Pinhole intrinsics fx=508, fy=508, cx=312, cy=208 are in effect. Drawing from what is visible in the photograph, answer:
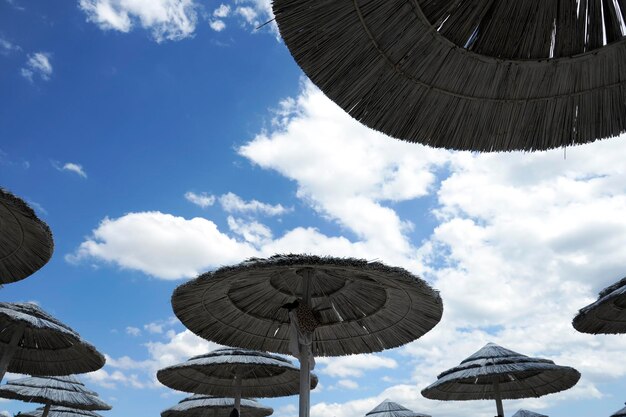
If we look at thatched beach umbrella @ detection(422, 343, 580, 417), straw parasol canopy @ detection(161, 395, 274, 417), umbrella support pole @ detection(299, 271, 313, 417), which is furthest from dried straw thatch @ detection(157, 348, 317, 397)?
umbrella support pole @ detection(299, 271, 313, 417)

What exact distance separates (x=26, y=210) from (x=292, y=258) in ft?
7.86

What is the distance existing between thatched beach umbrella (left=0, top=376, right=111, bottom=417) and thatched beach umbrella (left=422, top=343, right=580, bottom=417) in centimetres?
712

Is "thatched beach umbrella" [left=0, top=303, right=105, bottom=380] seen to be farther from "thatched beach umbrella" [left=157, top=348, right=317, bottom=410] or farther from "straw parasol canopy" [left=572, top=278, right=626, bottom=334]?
"straw parasol canopy" [left=572, top=278, right=626, bottom=334]

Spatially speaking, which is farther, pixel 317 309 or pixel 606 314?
pixel 606 314

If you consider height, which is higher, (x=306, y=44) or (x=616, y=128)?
(x=306, y=44)

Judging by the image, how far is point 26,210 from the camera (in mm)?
4504

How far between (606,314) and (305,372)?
5561 millimetres

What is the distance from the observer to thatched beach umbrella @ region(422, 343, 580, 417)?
878cm

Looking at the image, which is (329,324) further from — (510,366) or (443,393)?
(443,393)

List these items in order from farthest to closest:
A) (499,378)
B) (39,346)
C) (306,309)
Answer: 1. (499,378)
2. (39,346)
3. (306,309)

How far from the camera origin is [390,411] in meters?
13.8

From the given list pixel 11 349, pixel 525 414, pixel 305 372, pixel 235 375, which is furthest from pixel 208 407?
pixel 525 414

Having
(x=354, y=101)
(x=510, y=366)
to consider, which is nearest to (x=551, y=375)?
(x=510, y=366)

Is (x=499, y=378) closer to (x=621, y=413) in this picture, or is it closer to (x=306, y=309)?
(x=621, y=413)
